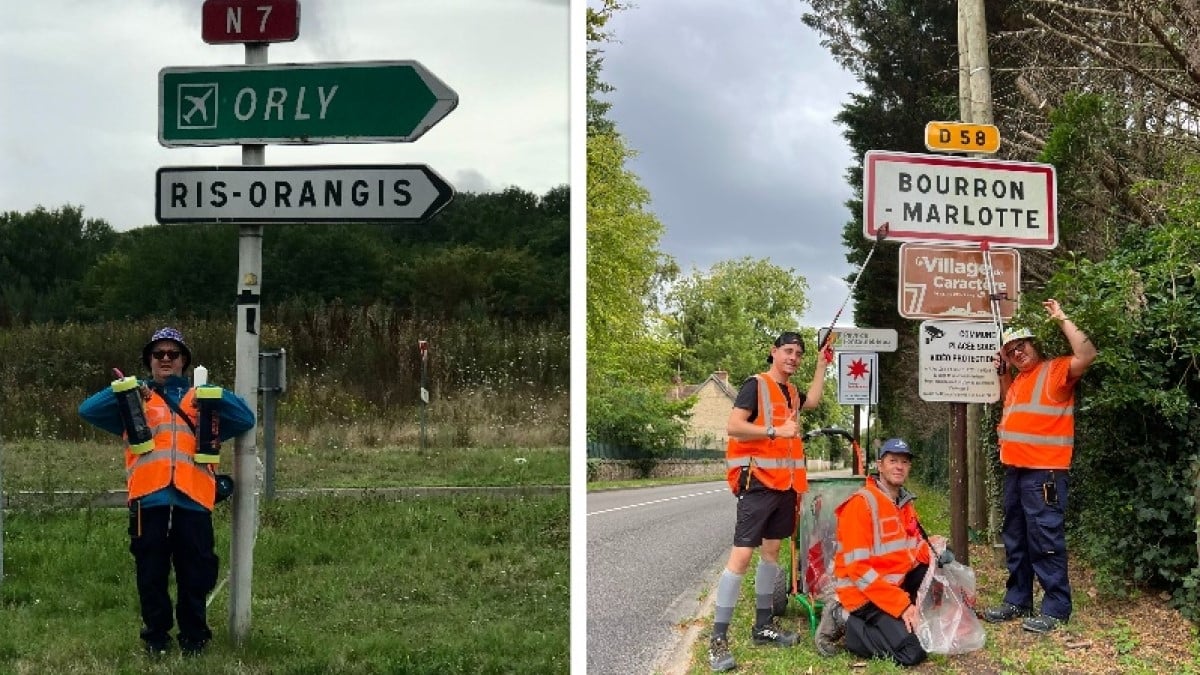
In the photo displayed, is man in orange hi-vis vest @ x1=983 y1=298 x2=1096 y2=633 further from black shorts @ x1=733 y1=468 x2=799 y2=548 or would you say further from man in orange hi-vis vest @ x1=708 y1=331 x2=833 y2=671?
black shorts @ x1=733 y1=468 x2=799 y2=548

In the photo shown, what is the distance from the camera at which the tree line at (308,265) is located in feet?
63.2

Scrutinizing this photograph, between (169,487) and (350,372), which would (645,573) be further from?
(350,372)

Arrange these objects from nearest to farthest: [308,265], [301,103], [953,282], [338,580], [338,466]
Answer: [301,103] < [953,282] < [338,580] < [338,466] < [308,265]

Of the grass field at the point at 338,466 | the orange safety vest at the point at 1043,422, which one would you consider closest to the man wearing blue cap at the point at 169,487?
the orange safety vest at the point at 1043,422

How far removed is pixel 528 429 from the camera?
1466cm

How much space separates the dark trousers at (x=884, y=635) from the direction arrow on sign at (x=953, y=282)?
1521 mm

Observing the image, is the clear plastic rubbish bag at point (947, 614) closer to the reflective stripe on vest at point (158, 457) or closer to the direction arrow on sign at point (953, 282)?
the direction arrow on sign at point (953, 282)

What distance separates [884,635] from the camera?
5.56 meters

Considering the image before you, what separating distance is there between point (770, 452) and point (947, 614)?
1.14 meters

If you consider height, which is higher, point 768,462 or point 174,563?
point 768,462

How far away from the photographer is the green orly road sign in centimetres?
526

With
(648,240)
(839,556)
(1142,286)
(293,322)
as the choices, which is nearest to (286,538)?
(839,556)

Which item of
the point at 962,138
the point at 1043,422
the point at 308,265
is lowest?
the point at 1043,422

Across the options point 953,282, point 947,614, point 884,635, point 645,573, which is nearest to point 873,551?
point 884,635
